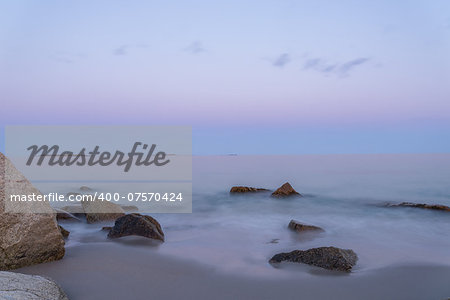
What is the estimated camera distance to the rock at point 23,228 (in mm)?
5539

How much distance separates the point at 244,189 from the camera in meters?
18.2

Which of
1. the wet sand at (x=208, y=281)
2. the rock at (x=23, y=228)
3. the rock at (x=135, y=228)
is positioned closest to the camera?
the wet sand at (x=208, y=281)

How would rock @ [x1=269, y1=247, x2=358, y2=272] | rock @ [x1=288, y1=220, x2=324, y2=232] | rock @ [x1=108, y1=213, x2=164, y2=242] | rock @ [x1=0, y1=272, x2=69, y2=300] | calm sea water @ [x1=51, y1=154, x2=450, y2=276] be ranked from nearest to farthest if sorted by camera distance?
rock @ [x1=0, y1=272, x2=69, y2=300], rock @ [x1=269, y1=247, x2=358, y2=272], calm sea water @ [x1=51, y1=154, x2=450, y2=276], rock @ [x1=108, y1=213, x2=164, y2=242], rock @ [x1=288, y1=220, x2=324, y2=232]

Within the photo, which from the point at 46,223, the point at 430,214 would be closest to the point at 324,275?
the point at 46,223

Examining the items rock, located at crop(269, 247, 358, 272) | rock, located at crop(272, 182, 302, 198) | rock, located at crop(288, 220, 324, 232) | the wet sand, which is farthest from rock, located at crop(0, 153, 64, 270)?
rock, located at crop(272, 182, 302, 198)

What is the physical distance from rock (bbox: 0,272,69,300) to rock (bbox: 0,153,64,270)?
1524mm

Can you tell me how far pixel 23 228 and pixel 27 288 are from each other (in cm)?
201

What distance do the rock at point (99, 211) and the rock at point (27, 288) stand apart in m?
6.04

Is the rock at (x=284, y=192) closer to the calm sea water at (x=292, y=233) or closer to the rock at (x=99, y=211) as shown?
the calm sea water at (x=292, y=233)

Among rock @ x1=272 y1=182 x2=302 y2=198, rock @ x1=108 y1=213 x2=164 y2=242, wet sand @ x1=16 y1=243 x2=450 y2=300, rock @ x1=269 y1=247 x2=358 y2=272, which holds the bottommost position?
wet sand @ x1=16 y1=243 x2=450 y2=300

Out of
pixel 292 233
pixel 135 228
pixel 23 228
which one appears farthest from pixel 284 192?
pixel 23 228

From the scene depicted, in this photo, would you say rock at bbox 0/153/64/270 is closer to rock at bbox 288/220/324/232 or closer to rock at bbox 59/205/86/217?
rock at bbox 59/205/86/217

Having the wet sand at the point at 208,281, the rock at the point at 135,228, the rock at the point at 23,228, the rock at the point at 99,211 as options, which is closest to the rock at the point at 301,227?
the wet sand at the point at 208,281

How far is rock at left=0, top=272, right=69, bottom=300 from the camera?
3732 mm
